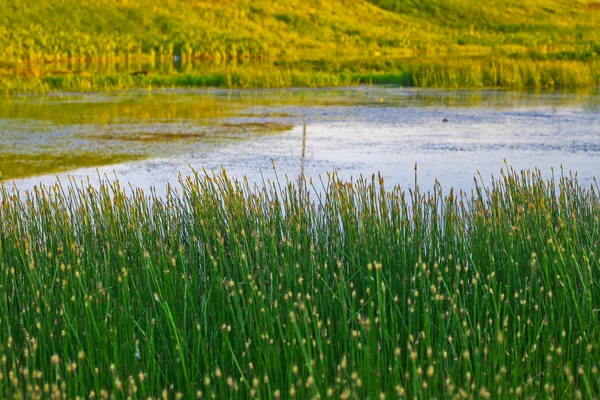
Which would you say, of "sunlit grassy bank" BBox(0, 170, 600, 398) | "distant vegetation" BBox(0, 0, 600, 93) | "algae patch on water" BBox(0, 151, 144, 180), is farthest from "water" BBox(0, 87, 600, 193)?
"distant vegetation" BBox(0, 0, 600, 93)

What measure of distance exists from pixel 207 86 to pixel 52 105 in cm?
457

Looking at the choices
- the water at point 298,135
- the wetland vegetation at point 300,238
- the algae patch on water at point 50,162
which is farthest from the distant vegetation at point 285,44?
the algae patch on water at point 50,162

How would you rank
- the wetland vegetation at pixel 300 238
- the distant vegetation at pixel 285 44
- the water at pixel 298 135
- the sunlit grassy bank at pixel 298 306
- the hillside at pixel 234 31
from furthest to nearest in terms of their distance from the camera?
the hillside at pixel 234 31, the distant vegetation at pixel 285 44, the water at pixel 298 135, the wetland vegetation at pixel 300 238, the sunlit grassy bank at pixel 298 306

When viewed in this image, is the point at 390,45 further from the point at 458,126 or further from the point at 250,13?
the point at 458,126

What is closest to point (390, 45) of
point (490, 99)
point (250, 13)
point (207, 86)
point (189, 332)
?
point (250, 13)

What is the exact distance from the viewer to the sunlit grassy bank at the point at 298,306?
2.77 metres

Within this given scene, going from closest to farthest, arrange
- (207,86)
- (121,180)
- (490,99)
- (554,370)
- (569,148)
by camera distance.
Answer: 1. (554,370)
2. (121,180)
3. (569,148)
4. (490,99)
5. (207,86)

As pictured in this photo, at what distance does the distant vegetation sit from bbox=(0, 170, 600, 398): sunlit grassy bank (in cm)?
1197

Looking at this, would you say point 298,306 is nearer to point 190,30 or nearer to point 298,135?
point 298,135

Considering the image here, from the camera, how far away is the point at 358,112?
1240cm

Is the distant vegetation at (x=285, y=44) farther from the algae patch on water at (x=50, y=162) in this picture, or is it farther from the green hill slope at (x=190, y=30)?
the algae patch on water at (x=50, y=162)

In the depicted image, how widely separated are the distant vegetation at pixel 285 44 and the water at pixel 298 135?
2.11 metres

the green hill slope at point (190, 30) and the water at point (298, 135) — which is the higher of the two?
the green hill slope at point (190, 30)

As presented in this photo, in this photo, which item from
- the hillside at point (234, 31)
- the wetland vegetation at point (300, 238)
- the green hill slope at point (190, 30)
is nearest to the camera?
the wetland vegetation at point (300, 238)
